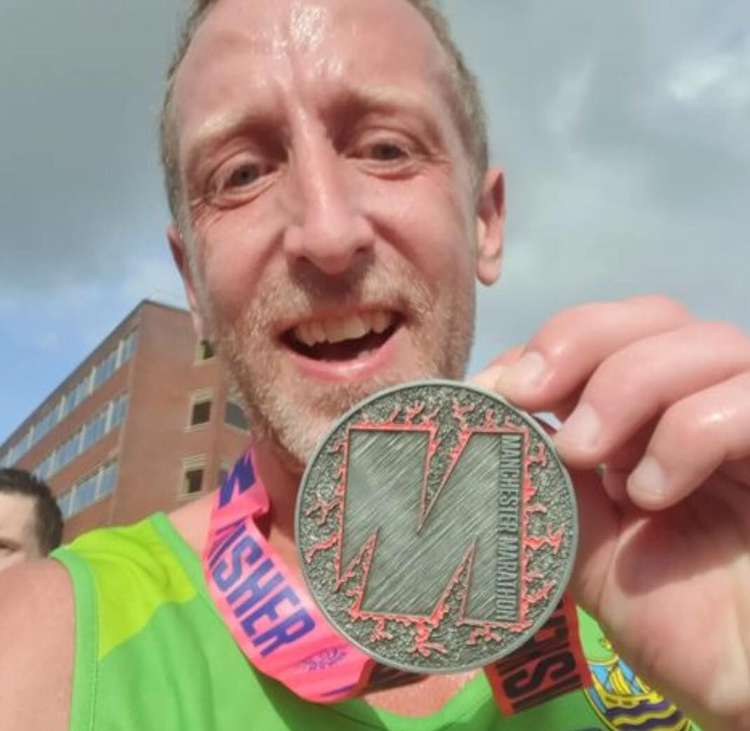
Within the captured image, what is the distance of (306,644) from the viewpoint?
189cm

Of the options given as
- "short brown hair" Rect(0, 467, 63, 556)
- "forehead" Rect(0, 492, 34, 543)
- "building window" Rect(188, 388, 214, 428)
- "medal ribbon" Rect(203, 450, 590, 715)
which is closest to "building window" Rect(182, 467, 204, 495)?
"building window" Rect(188, 388, 214, 428)

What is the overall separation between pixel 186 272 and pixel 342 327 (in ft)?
3.16

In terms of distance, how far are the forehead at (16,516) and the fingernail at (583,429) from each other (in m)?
5.51

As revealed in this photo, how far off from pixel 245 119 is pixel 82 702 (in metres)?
1.30

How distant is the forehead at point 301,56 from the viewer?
2.10 m

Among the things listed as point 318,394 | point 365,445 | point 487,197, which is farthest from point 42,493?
point 365,445

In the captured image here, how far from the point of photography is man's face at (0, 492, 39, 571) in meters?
6.05

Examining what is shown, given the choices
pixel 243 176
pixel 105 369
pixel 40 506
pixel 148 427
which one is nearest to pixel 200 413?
pixel 148 427

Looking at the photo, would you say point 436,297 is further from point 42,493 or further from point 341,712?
point 42,493

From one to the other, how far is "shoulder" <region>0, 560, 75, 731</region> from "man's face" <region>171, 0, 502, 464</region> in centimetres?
57

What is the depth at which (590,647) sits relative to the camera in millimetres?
2221

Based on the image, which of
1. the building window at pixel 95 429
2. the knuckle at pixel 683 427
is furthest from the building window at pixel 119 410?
the knuckle at pixel 683 427

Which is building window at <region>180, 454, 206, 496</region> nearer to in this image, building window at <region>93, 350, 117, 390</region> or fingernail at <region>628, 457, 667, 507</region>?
building window at <region>93, 350, 117, 390</region>

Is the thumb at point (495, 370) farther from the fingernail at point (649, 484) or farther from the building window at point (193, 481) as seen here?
the building window at point (193, 481)
